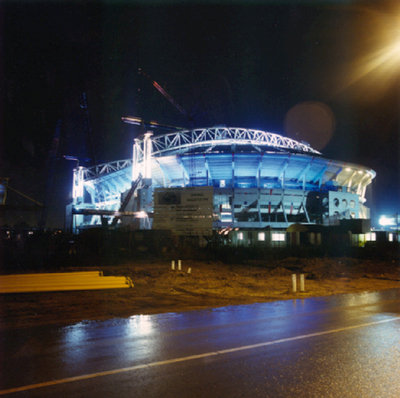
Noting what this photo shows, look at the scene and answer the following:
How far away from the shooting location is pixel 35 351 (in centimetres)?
519

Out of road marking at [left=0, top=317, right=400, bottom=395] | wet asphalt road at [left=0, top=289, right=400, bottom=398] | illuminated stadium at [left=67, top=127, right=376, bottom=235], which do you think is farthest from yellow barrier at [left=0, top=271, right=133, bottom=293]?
illuminated stadium at [left=67, top=127, right=376, bottom=235]

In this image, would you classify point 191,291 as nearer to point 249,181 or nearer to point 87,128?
point 249,181

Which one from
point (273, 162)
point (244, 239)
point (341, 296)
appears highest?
point (273, 162)

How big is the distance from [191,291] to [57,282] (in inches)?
185

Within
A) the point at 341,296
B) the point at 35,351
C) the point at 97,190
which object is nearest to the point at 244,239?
the point at 341,296

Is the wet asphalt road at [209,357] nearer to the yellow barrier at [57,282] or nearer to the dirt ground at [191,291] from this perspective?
the dirt ground at [191,291]

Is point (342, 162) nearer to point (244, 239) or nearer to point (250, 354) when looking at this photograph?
point (244, 239)

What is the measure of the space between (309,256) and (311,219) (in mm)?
28412

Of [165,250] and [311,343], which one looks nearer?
[311,343]

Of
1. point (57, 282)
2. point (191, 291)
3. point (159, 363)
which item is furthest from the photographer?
point (191, 291)

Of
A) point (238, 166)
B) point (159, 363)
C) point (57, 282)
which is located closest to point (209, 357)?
point (159, 363)

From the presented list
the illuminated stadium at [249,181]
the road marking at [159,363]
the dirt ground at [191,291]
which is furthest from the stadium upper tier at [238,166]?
the road marking at [159,363]

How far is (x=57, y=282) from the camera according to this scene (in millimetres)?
10922

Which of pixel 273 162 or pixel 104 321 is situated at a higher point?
pixel 273 162
